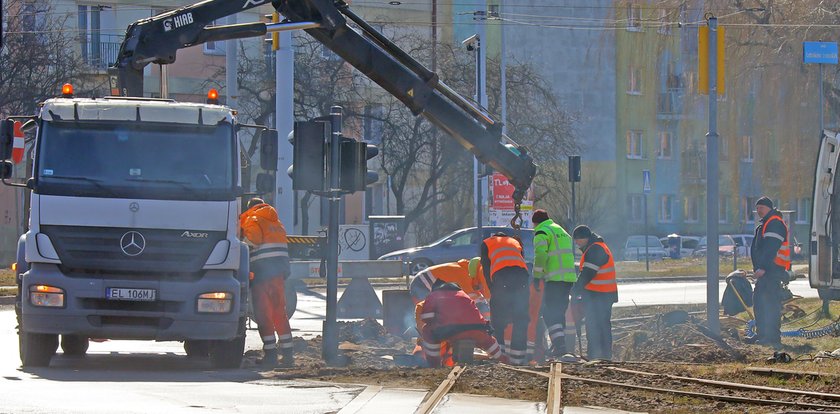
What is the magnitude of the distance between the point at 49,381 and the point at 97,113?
2.85 m

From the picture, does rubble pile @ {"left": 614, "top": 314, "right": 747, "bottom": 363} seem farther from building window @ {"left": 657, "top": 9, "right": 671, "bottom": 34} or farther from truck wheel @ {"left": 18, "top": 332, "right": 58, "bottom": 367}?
building window @ {"left": 657, "top": 9, "right": 671, "bottom": 34}

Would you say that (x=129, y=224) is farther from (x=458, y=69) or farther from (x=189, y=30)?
(x=458, y=69)

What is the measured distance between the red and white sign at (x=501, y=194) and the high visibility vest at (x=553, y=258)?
1490cm

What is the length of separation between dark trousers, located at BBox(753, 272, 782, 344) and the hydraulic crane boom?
342 centimetres

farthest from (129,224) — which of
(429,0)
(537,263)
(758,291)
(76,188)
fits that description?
(429,0)

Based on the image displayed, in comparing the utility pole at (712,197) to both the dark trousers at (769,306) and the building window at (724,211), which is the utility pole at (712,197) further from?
the building window at (724,211)

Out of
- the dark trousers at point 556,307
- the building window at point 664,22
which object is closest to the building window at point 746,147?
the building window at point 664,22

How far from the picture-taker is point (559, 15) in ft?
189

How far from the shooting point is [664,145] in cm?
6119

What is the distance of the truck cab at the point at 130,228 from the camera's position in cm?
1307

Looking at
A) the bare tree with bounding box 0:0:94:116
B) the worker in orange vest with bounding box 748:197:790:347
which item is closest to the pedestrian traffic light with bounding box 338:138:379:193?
the worker in orange vest with bounding box 748:197:790:347

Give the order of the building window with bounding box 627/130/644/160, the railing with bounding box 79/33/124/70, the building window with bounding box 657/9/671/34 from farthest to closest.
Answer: the building window with bounding box 627/130/644/160, the railing with bounding box 79/33/124/70, the building window with bounding box 657/9/671/34

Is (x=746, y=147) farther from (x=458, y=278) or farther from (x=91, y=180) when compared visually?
(x=91, y=180)

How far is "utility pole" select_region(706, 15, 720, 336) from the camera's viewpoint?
17.4m
